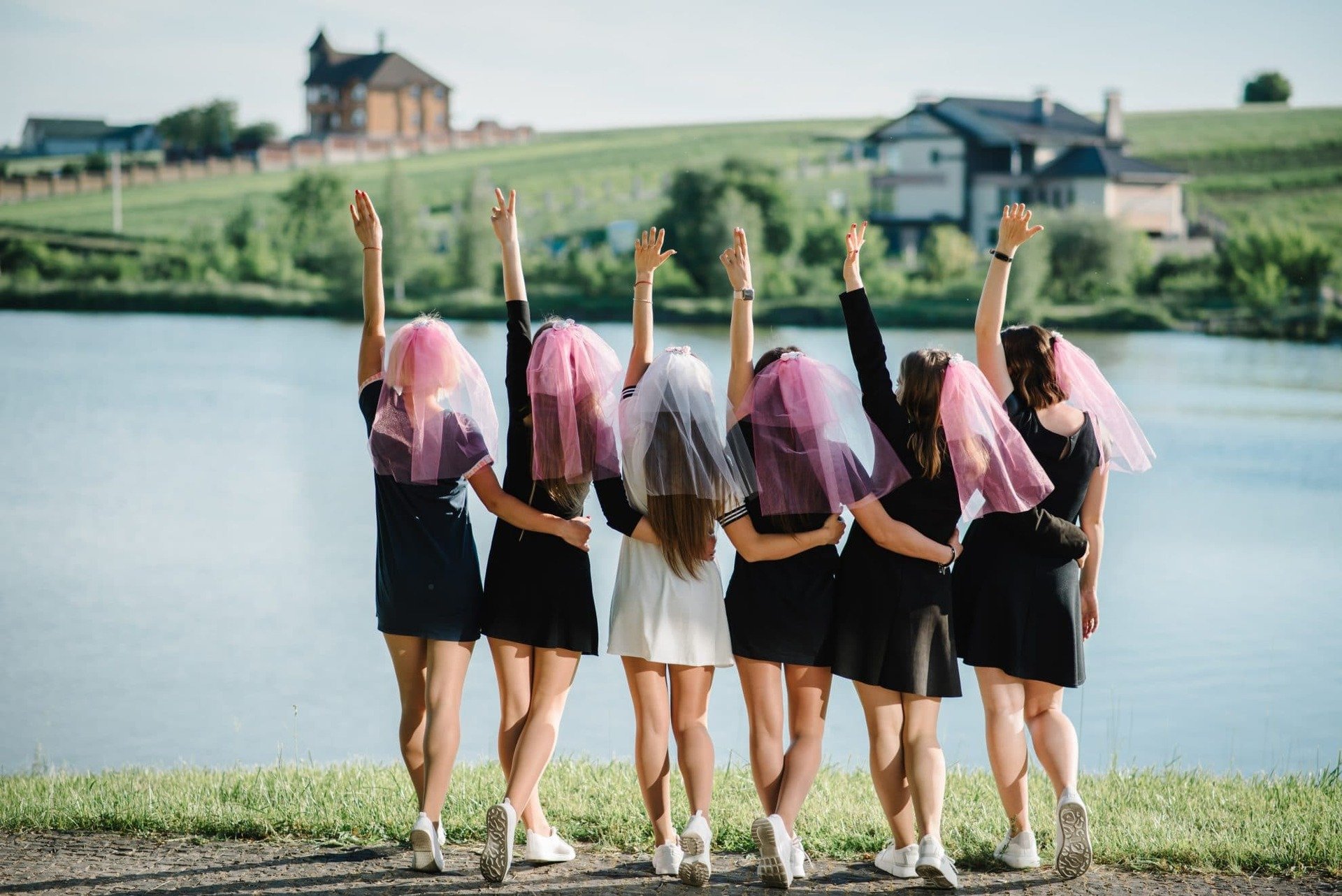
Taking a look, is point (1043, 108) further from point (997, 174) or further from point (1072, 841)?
point (1072, 841)

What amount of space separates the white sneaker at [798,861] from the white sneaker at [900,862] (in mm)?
247

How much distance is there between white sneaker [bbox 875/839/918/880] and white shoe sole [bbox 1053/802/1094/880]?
43 centimetres

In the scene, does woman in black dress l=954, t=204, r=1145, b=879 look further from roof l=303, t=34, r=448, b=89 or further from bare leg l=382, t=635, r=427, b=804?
roof l=303, t=34, r=448, b=89

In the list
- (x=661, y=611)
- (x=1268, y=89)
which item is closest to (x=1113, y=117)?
(x=1268, y=89)

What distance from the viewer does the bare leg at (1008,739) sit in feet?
13.5

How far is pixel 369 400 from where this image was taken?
421 cm

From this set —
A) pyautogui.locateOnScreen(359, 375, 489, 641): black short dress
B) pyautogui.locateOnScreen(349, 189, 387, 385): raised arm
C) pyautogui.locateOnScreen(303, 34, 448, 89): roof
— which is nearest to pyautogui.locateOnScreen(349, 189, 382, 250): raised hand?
pyautogui.locateOnScreen(349, 189, 387, 385): raised arm

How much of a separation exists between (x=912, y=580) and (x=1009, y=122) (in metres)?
64.0

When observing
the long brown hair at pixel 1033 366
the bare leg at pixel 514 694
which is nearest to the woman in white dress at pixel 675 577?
the bare leg at pixel 514 694

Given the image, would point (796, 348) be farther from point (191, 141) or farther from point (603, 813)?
point (191, 141)

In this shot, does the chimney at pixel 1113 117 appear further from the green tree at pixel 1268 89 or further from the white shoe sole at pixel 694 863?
the white shoe sole at pixel 694 863

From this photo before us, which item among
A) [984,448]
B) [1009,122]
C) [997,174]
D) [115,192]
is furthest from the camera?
[115,192]

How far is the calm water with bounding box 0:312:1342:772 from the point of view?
363 inches

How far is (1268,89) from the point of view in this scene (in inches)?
3784
